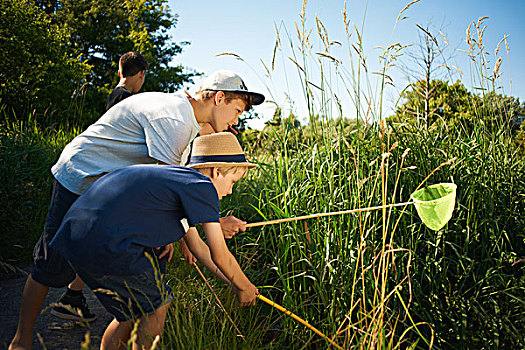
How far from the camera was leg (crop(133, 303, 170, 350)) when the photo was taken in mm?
1642

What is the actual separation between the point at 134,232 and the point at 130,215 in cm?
6

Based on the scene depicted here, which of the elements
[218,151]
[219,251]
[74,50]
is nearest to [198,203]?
[219,251]

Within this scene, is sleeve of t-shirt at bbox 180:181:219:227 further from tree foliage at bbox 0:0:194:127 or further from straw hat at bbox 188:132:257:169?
tree foliage at bbox 0:0:194:127

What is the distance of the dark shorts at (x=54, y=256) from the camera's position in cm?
211

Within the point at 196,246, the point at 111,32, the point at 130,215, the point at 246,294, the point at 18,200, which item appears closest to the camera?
the point at 130,215

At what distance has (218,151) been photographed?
84.8 inches

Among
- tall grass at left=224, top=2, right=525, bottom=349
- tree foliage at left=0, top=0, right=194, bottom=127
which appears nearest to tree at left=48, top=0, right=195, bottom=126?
tree foliage at left=0, top=0, right=194, bottom=127

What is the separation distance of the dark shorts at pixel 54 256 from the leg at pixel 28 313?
0.04 meters

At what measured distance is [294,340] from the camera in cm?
232

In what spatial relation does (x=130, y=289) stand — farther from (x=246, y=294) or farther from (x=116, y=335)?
(x=246, y=294)

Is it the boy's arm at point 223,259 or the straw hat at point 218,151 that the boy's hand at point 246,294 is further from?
the straw hat at point 218,151

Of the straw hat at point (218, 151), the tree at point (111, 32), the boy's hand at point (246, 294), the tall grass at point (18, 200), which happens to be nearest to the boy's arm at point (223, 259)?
the boy's hand at point (246, 294)

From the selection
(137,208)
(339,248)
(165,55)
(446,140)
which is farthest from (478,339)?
(165,55)

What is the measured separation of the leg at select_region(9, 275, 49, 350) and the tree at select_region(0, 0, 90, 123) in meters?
6.48
